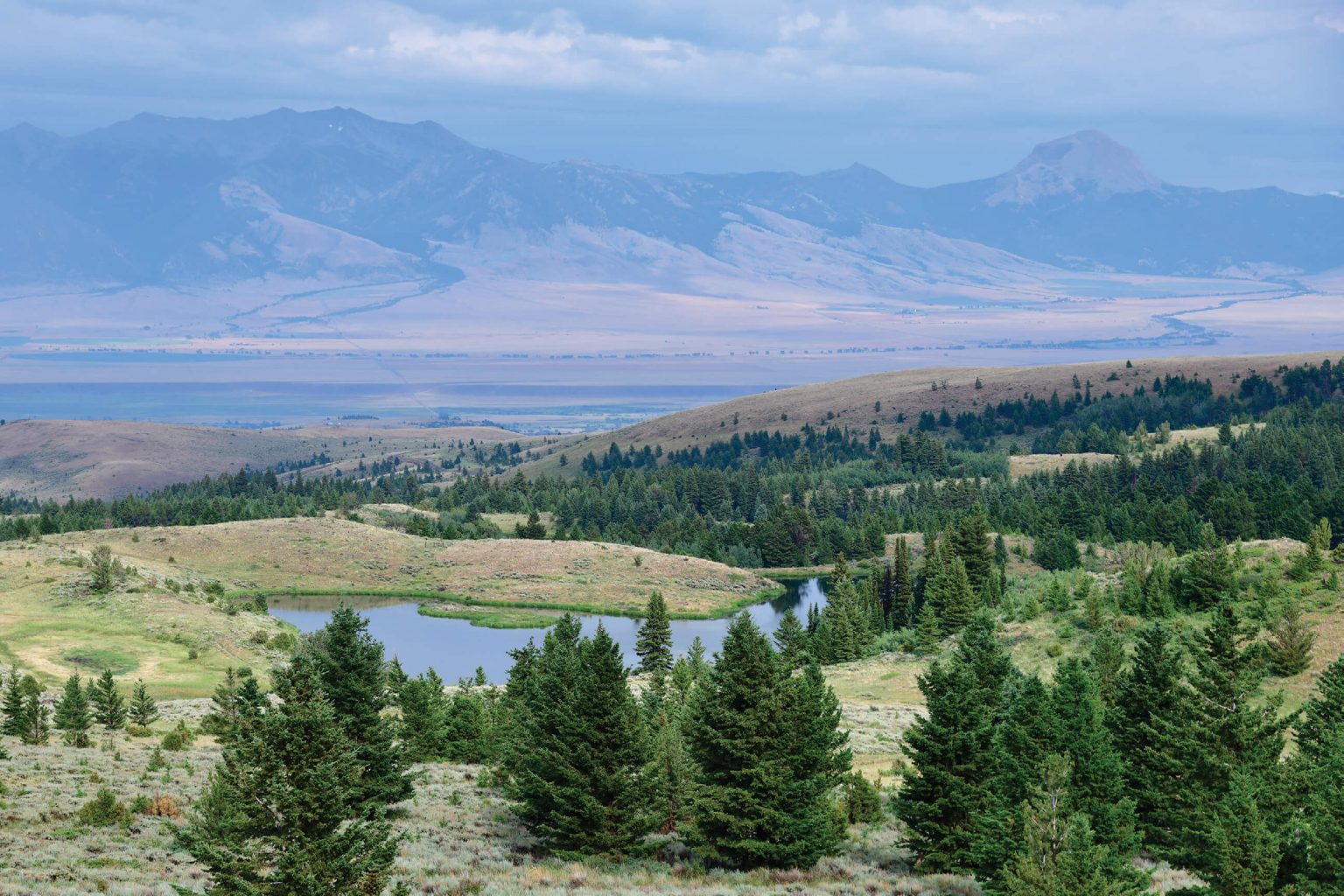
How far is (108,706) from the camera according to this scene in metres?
64.1

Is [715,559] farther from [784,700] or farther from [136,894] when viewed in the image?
[136,894]

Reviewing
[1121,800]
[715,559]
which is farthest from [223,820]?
[715,559]

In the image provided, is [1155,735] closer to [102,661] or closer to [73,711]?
[73,711]

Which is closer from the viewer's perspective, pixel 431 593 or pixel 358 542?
pixel 431 593

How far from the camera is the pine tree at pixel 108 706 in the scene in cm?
6272

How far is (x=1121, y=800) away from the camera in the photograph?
3866 cm

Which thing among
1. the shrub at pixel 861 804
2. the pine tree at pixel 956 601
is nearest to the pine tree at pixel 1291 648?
the shrub at pixel 861 804

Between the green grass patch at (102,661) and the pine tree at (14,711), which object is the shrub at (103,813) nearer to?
the pine tree at (14,711)

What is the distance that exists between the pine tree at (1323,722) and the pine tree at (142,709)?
1875 inches

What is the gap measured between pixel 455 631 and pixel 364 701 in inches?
3437

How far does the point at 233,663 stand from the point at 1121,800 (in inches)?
2645

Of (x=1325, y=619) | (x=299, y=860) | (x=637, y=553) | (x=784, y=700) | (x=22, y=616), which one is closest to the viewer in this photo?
(x=299, y=860)

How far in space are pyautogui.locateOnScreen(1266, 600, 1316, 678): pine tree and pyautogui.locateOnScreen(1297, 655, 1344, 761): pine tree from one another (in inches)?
664

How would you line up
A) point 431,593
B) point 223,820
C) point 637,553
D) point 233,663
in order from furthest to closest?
point 637,553
point 431,593
point 233,663
point 223,820
